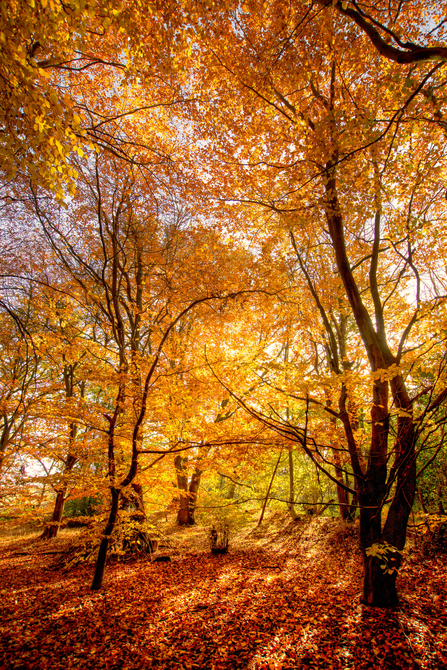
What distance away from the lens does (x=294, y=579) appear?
5598mm

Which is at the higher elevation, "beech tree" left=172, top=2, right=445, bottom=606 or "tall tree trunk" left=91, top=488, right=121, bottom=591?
"beech tree" left=172, top=2, right=445, bottom=606

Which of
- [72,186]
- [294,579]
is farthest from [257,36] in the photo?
[294,579]

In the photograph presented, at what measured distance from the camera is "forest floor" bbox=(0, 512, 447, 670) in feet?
9.91

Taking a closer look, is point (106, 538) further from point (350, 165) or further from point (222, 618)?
point (350, 165)

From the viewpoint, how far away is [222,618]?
3.96 metres

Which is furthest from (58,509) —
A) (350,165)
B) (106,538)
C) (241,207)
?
(350,165)

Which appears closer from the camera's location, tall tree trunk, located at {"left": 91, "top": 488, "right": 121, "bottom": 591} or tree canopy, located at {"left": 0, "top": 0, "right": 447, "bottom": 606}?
tree canopy, located at {"left": 0, "top": 0, "right": 447, "bottom": 606}

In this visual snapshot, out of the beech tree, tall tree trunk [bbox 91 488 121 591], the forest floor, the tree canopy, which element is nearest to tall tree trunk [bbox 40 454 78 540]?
the tree canopy

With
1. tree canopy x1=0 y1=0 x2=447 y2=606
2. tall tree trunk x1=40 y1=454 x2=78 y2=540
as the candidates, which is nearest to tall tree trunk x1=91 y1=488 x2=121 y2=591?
tree canopy x1=0 y1=0 x2=447 y2=606

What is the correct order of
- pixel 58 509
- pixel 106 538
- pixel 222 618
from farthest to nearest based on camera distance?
pixel 58 509 → pixel 106 538 → pixel 222 618

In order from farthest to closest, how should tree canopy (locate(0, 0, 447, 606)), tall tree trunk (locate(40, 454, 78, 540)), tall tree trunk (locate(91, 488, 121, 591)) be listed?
tall tree trunk (locate(40, 454, 78, 540)) < tall tree trunk (locate(91, 488, 121, 591)) < tree canopy (locate(0, 0, 447, 606))

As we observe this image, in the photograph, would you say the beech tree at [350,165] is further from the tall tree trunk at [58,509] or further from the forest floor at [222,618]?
the tall tree trunk at [58,509]

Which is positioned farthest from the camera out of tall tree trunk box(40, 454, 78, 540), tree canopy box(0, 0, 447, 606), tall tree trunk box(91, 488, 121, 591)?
tall tree trunk box(40, 454, 78, 540)

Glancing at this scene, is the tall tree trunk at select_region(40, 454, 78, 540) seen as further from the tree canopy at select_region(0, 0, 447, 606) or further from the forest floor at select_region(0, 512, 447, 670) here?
the forest floor at select_region(0, 512, 447, 670)
